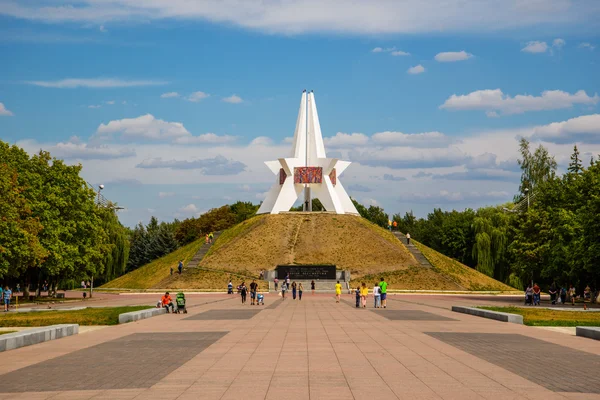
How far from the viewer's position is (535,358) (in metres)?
14.7

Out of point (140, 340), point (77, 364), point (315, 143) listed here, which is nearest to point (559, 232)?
point (140, 340)

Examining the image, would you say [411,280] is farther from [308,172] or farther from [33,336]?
[33,336]

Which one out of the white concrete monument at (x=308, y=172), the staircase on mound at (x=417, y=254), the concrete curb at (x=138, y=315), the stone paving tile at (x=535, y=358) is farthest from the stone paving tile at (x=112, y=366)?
the white concrete monument at (x=308, y=172)

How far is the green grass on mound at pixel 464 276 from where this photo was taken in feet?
220

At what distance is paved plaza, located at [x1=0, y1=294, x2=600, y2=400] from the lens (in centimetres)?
1067

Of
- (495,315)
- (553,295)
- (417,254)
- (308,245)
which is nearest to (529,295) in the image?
(553,295)

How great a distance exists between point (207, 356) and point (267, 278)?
2088 inches

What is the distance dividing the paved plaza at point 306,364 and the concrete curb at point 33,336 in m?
0.31

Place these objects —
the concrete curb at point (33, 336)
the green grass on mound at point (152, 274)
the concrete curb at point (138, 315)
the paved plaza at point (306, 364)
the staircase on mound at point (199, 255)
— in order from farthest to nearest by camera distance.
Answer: the staircase on mound at point (199, 255) → the green grass on mound at point (152, 274) → the concrete curb at point (138, 315) → the concrete curb at point (33, 336) → the paved plaza at point (306, 364)

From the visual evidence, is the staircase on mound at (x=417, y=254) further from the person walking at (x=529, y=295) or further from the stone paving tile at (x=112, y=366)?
the stone paving tile at (x=112, y=366)

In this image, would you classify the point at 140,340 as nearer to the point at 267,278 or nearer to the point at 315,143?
the point at 267,278

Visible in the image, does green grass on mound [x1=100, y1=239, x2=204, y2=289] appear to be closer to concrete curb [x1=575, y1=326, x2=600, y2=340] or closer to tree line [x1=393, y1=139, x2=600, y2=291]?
tree line [x1=393, y1=139, x2=600, y2=291]

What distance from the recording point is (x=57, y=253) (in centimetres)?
4441

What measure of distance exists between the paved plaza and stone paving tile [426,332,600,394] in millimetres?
22
